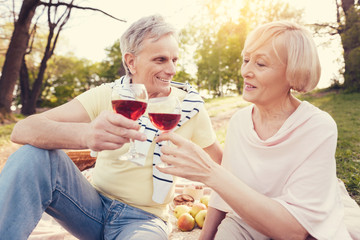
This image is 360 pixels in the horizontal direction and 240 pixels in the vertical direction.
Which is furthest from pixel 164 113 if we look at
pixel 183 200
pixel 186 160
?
pixel 183 200

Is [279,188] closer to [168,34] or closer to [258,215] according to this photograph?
[258,215]

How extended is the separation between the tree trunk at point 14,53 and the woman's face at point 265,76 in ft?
42.0

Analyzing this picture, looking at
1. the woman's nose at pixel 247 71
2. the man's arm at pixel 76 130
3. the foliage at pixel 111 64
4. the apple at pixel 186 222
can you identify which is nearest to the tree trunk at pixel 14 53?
the man's arm at pixel 76 130

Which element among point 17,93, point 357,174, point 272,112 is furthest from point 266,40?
point 17,93

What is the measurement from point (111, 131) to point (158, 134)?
84 centimetres

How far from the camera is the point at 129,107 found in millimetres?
1692

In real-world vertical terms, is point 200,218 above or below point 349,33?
below

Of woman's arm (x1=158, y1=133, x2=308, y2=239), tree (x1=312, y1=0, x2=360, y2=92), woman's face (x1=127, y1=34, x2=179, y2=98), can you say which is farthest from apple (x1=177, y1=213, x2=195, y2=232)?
tree (x1=312, y1=0, x2=360, y2=92)

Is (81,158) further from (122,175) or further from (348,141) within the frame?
(348,141)

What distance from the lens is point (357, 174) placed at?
4.97 metres

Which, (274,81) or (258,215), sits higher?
(274,81)

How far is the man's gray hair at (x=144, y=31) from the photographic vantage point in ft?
8.47

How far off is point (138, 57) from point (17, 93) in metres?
47.8

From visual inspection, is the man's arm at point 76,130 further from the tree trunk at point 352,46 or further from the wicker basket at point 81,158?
the tree trunk at point 352,46
